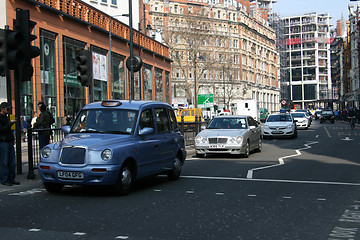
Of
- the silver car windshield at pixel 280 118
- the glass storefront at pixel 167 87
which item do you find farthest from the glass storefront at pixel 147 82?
the silver car windshield at pixel 280 118

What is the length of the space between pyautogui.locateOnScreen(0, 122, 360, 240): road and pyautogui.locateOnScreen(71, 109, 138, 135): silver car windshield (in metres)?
1.19

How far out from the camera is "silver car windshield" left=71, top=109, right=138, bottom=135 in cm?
955

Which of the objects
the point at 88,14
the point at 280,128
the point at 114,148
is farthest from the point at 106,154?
the point at 88,14

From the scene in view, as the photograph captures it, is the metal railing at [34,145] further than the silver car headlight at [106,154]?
Yes

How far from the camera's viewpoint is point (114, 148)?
8.66 meters

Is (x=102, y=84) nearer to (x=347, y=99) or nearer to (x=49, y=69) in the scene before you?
(x=49, y=69)

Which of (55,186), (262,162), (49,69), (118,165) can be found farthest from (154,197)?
(49,69)

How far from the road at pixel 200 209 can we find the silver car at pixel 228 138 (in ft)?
15.2

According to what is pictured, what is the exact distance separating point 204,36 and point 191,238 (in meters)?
57.1

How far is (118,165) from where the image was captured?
869 cm

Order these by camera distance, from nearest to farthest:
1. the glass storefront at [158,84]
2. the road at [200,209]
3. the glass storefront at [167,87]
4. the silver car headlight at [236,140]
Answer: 1. the road at [200,209]
2. the silver car headlight at [236,140]
3. the glass storefront at [158,84]
4. the glass storefront at [167,87]

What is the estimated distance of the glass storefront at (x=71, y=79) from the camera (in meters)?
31.4

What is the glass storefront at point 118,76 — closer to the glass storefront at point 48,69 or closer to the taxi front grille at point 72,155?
the glass storefront at point 48,69

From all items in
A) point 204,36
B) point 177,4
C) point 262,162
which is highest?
point 177,4
